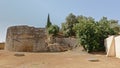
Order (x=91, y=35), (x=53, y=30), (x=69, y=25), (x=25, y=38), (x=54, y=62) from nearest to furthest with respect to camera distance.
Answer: (x=54, y=62), (x=91, y=35), (x=25, y=38), (x=53, y=30), (x=69, y=25)

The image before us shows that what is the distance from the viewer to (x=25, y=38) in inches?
857

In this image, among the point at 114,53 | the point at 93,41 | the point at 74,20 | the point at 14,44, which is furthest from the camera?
the point at 74,20

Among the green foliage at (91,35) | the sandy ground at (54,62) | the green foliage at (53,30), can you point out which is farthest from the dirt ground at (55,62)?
the green foliage at (53,30)

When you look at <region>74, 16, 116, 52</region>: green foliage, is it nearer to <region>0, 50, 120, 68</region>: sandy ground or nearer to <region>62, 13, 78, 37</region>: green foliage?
<region>0, 50, 120, 68</region>: sandy ground

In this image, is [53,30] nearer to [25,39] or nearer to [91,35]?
[25,39]

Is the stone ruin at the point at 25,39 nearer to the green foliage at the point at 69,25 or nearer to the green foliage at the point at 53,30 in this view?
the green foliage at the point at 53,30

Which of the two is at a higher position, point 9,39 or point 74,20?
point 74,20

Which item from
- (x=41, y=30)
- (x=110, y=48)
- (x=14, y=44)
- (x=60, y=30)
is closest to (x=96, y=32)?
(x=110, y=48)

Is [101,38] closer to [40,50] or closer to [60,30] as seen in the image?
[40,50]

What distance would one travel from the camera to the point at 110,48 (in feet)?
53.1

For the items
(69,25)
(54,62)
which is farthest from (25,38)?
(69,25)

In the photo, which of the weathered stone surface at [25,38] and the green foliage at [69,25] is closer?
the weathered stone surface at [25,38]

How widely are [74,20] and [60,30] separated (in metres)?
3.64

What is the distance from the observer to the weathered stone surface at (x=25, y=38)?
2164 cm
